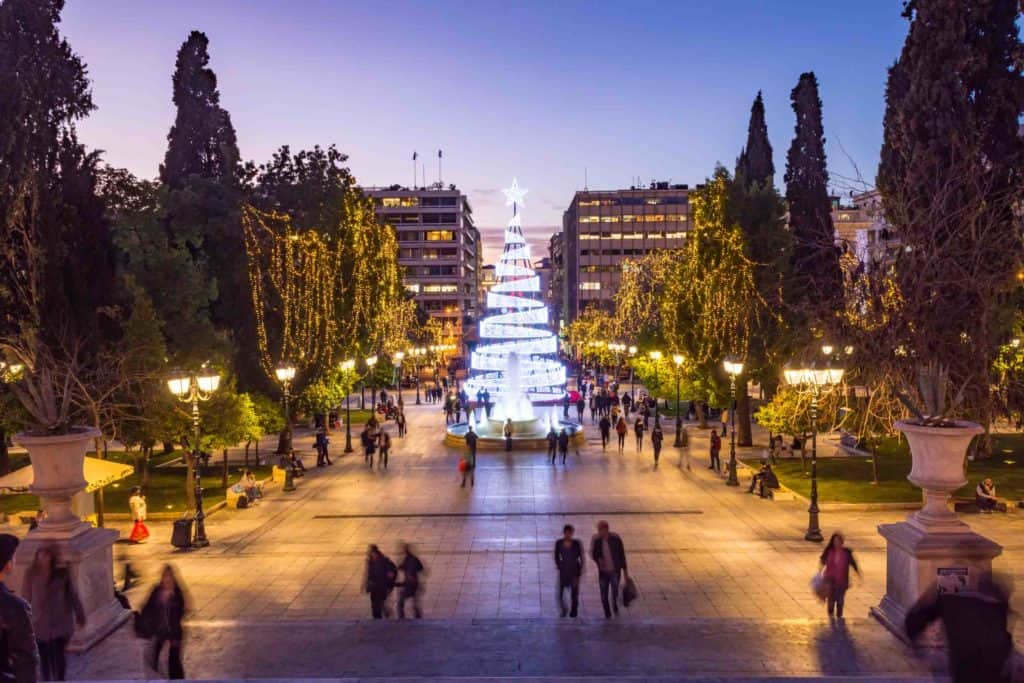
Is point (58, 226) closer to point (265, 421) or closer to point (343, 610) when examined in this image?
point (343, 610)

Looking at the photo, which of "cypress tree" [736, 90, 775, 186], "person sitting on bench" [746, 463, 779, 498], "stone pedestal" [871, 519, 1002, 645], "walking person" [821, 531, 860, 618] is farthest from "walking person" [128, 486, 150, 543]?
"cypress tree" [736, 90, 775, 186]

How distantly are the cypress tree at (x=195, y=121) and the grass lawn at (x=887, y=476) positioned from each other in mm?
31002

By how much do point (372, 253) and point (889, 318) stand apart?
29349 mm

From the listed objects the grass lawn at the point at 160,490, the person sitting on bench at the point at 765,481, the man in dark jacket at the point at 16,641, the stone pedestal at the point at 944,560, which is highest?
the man in dark jacket at the point at 16,641

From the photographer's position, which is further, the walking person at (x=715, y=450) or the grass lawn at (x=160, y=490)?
the walking person at (x=715, y=450)

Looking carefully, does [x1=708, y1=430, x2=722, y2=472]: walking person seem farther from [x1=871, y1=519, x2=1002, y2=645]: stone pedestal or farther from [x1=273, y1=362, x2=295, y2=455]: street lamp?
[x1=871, y1=519, x2=1002, y2=645]: stone pedestal

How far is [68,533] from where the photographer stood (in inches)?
429

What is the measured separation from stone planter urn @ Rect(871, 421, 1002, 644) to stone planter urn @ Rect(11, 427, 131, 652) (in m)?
10.4

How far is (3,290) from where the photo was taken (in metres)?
16.9

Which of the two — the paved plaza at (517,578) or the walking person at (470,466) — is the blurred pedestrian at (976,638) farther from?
the walking person at (470,466)

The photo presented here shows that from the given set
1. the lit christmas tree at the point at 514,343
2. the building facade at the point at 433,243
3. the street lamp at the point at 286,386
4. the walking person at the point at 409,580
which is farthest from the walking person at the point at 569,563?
the building facade at the point at 433,243

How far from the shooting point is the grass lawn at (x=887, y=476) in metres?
24.5

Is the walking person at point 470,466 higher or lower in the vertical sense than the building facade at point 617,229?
lower

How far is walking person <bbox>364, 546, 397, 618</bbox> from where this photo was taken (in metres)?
13.1
